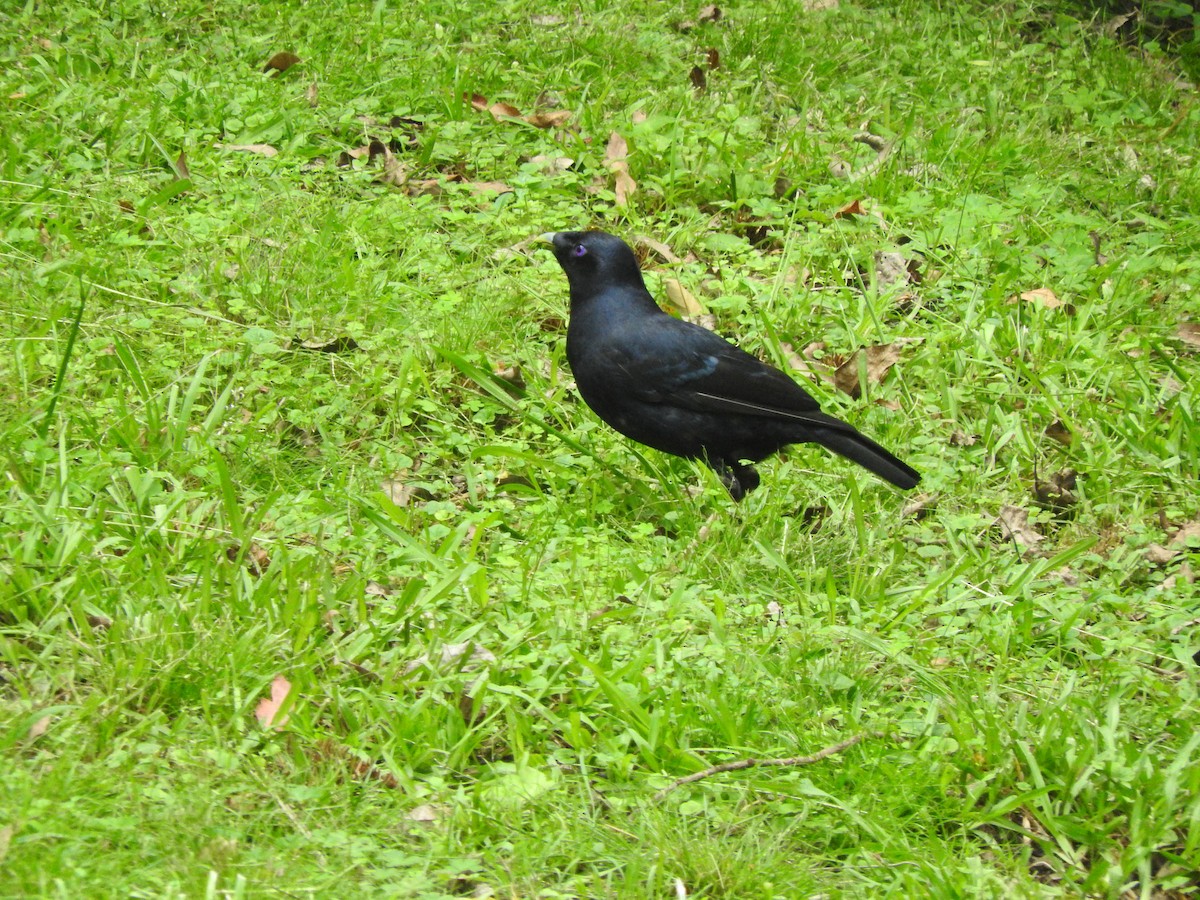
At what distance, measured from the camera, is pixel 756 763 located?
333cm

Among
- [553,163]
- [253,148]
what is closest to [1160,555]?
[553,163]

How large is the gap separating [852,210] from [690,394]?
6.47 feet

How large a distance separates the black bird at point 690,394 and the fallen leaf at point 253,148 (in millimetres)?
2224

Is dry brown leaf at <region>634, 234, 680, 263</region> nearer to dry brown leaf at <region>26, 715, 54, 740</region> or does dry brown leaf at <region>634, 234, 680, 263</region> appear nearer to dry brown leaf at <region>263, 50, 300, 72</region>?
dry brown leaf at <region>263, 50, 300, 72</region>

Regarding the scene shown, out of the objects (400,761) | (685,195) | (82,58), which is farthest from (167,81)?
(400,761)

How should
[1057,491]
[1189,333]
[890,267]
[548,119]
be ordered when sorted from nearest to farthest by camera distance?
1. [1057,491]
2. [1189,333]
3. [890,267]
4. [548,119]

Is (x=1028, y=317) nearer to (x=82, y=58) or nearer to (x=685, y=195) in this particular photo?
(x=685, y=195)

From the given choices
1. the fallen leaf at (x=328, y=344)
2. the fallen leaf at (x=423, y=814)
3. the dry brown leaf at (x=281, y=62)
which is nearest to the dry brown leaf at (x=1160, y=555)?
the fallen leaf at (x=423, y=814)

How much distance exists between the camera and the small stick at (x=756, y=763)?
128 inches

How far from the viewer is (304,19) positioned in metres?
7.39

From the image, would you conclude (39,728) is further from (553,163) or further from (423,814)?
(553,163)

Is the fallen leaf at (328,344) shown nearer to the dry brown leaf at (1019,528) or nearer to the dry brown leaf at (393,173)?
the dry brown leaf at (393,173)

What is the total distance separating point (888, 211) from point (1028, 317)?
35.0 inches

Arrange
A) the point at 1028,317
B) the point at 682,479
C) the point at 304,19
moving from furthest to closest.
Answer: the point at 304,19, the point at 1028,317, the point at 682,479
